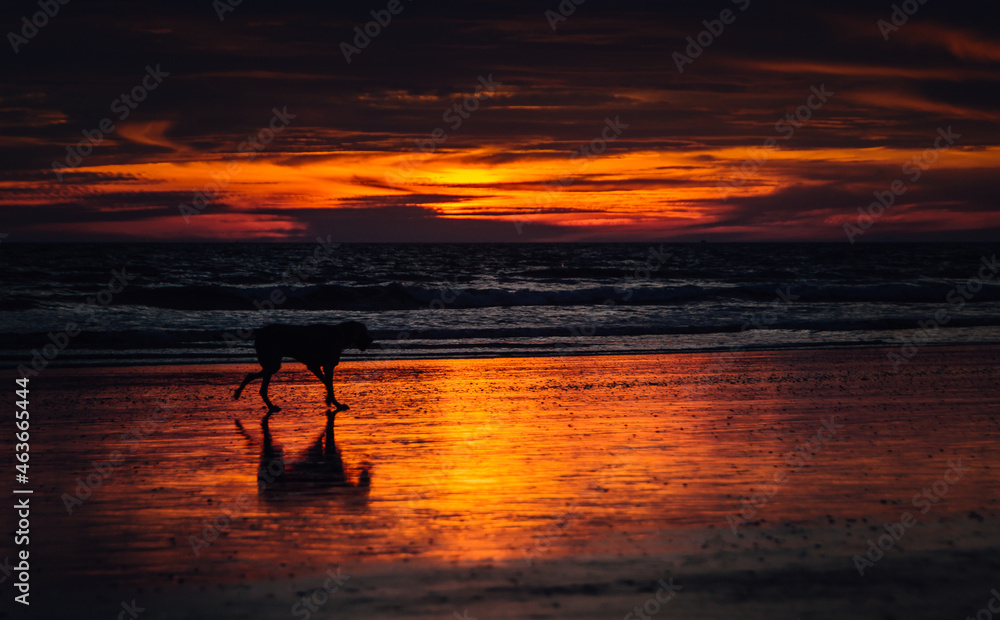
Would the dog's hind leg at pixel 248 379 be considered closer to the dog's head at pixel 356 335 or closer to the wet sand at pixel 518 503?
the wet sand at pixel 518 503

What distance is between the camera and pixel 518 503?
6.46 metres

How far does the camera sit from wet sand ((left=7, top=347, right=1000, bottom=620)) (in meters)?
4.75

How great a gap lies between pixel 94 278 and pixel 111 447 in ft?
124

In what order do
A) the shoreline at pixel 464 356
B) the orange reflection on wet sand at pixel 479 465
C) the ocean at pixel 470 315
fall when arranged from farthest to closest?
the ocean at pixel 470 315, the shoreline at pixel 464 356, the orange reflection on wet sand at pixel 479 465

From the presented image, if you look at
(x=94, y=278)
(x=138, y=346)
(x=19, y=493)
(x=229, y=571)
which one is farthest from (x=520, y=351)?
(x=94, y=278)

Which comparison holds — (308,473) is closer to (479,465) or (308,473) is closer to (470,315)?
(479,465)

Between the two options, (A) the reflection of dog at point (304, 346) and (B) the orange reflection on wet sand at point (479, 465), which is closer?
(B) the orange reflection on wet sand at point (479, 465)

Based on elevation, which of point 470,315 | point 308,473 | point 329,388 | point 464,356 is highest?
point 470,315

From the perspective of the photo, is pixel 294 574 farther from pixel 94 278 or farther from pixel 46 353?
pixel 94 278

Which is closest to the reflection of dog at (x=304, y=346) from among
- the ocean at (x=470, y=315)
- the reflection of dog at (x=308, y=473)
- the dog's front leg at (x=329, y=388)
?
the dog's front leg at (x=329, y=388)

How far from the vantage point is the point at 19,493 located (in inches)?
270

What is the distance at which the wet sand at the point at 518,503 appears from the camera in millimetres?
4746

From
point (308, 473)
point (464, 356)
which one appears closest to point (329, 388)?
point (308, 473)

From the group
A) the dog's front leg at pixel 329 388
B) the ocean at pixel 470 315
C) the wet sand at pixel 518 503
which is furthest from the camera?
the ocean at pixel 470 315
